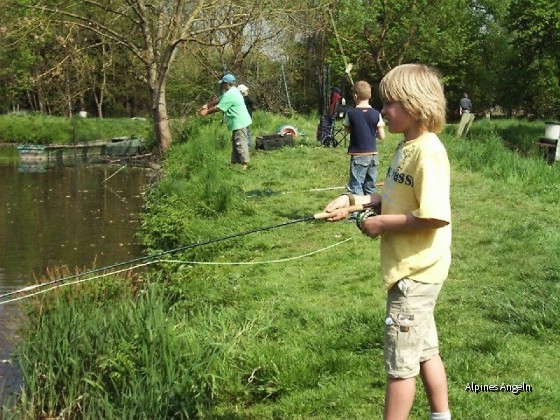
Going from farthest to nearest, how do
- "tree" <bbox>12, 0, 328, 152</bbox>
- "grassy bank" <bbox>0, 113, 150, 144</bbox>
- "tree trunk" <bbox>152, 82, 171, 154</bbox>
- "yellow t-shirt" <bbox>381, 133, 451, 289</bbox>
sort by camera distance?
1. "grassy bank" <bbox>0, 113, 150, 144</bbox>
2. "tree trunk" <bbox>152, 82, 171, 154</bbox>
3. "tree" <bbox>12, 0, 328, 152</bbox>
4. "yellow t-shirt" <bbox>381, 133, 451, 289</bbox>

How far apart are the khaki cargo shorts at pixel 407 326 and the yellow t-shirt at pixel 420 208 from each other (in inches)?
1.7

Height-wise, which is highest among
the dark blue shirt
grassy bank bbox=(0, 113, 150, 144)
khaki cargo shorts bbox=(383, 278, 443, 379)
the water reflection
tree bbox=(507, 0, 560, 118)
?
tree bbox=(507, 0, 560, 118)

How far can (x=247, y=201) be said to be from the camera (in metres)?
11.5

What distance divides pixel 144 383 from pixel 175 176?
9.99 m

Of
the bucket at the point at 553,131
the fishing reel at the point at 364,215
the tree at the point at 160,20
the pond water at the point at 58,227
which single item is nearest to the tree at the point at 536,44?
the bucket at the point at 553,131

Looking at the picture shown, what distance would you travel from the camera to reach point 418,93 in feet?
11.0

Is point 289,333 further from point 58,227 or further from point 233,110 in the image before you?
point 233,110

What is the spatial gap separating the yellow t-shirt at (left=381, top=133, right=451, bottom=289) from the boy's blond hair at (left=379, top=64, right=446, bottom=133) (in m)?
0.08

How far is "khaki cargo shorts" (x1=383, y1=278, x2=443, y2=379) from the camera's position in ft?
10.9

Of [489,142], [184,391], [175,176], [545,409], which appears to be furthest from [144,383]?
[489,142]

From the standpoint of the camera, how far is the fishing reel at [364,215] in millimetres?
3576

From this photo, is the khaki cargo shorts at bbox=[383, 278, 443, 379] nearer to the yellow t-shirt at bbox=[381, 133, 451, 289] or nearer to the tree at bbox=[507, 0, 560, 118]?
the yellow t-shirt at bbox=[381, 133, 451, 289]

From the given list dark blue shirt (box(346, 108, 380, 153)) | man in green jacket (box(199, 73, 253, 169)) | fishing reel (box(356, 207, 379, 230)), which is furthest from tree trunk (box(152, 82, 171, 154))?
fishing reel (box(356, 207, 379, 230))

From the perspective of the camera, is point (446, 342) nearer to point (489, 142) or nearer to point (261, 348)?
point (261, 348)
